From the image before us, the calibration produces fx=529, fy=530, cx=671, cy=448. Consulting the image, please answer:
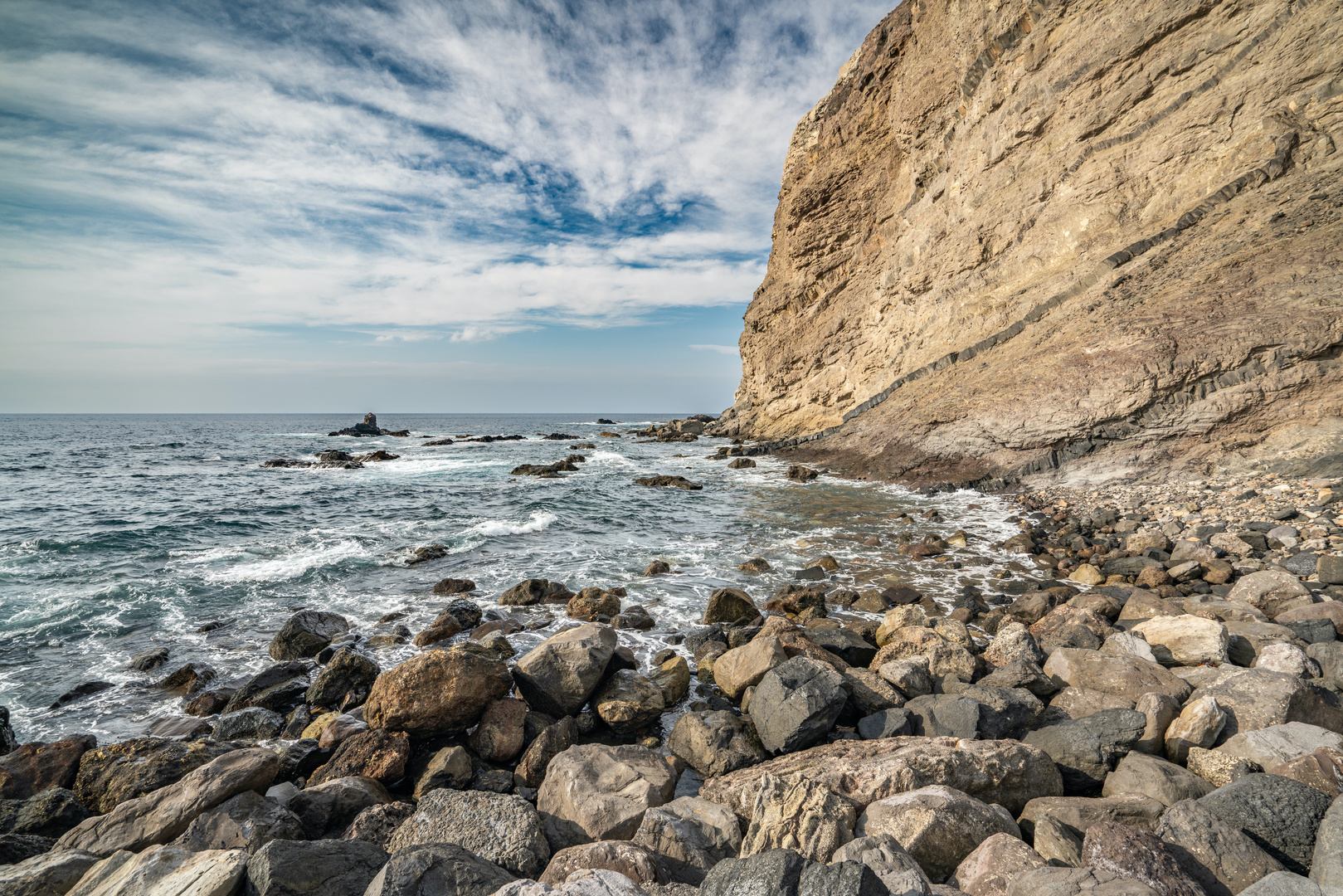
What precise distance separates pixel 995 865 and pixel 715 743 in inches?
94.9

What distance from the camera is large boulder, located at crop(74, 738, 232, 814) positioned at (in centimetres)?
473

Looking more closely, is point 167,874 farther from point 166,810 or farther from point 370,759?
point 370,759

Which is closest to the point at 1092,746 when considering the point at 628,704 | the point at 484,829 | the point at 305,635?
the point at 628,704

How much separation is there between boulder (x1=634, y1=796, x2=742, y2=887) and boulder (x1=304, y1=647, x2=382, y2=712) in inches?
174

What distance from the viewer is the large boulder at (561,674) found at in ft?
18.8

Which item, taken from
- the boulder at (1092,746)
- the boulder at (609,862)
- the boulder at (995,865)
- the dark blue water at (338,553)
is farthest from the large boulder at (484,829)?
the boulder at (1092,746)

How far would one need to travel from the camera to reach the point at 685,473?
28219mm

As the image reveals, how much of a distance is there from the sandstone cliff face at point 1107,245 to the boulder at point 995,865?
13.4 meters

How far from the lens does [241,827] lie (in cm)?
401

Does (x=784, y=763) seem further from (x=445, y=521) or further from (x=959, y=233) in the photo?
(x=959, y=233)

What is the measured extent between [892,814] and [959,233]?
87.2 ft

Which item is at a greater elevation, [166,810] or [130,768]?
[166,810]

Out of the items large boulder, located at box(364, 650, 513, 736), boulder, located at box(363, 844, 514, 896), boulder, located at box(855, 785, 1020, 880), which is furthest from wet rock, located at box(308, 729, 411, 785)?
boulder, located at box(855, 785, 1020, 880)

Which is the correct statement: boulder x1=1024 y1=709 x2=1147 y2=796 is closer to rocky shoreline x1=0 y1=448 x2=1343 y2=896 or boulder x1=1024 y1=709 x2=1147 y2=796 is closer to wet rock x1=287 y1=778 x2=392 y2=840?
rocky shoreline x1=0 y1=448 x2=1343 y2=896
